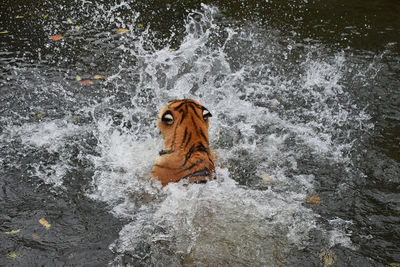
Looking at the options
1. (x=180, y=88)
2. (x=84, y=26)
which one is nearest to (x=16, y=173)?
(x=180, y=88)

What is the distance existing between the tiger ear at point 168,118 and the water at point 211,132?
0.72 metres

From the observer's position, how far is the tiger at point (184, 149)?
163 inches

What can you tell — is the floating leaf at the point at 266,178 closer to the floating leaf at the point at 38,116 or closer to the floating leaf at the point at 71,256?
the floating leaf at the point at 71,256

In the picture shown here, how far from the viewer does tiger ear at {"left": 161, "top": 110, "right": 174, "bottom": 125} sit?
13.7 feet

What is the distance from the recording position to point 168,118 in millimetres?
4188

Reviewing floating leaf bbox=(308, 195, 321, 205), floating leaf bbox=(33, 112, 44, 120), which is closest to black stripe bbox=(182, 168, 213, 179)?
floating leaf bbox=(308, 195, 321, 205)

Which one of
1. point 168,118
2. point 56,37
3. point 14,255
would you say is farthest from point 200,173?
point 56,37

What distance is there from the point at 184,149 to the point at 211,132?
58.0 inches

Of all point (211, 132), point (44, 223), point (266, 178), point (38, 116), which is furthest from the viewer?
point (38, 116)

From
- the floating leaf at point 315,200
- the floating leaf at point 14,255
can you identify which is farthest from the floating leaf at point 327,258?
the floating leaf at point 14,255

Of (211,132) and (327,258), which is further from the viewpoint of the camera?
(211,132)

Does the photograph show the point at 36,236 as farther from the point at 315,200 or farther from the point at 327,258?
the point at 315,200

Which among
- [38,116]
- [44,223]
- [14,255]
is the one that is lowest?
[14,255]

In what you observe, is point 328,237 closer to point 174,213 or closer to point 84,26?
point 174,213
